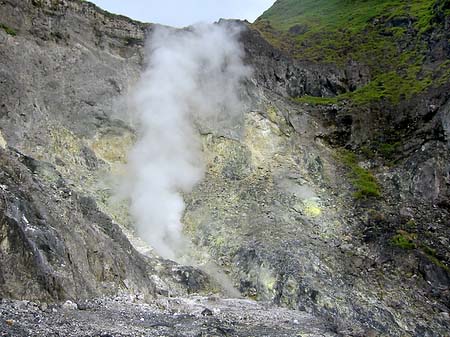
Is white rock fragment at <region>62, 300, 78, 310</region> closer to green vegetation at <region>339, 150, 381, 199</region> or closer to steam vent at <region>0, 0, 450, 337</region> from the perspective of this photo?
steam vent at <region>0, 0, 450, 337</region>

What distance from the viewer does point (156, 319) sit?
15.6 metres

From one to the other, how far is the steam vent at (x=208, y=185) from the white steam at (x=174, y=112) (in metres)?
0.13

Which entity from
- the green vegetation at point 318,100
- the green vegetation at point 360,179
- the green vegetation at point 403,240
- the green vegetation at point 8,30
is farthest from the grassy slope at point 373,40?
the green vegetation at point 8,30

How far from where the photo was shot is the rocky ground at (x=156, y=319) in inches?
475

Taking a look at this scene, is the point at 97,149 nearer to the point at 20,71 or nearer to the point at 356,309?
the point at 20,71

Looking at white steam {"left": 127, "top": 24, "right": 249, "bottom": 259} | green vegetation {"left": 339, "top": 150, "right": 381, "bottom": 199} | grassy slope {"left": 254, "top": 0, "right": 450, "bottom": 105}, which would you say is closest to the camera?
white steam {"left": 127, "top": 24, "right": 249, "bottom": 259}

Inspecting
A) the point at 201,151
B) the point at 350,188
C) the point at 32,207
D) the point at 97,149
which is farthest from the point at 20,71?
the point at 350,188

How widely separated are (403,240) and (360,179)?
7683mm

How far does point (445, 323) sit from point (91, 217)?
1668cm

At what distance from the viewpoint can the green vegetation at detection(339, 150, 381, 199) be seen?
3397 cm

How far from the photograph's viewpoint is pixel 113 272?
19359mm

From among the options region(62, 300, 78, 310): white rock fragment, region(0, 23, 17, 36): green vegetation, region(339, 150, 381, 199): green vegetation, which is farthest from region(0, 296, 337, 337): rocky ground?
region(0, 23, 17, 36): green vegetation

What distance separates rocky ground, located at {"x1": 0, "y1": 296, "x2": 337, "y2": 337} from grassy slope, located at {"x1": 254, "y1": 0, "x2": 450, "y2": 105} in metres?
30.1

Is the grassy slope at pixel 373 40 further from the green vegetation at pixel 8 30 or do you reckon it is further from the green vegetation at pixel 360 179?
the green vegetation at pixel 8 30
